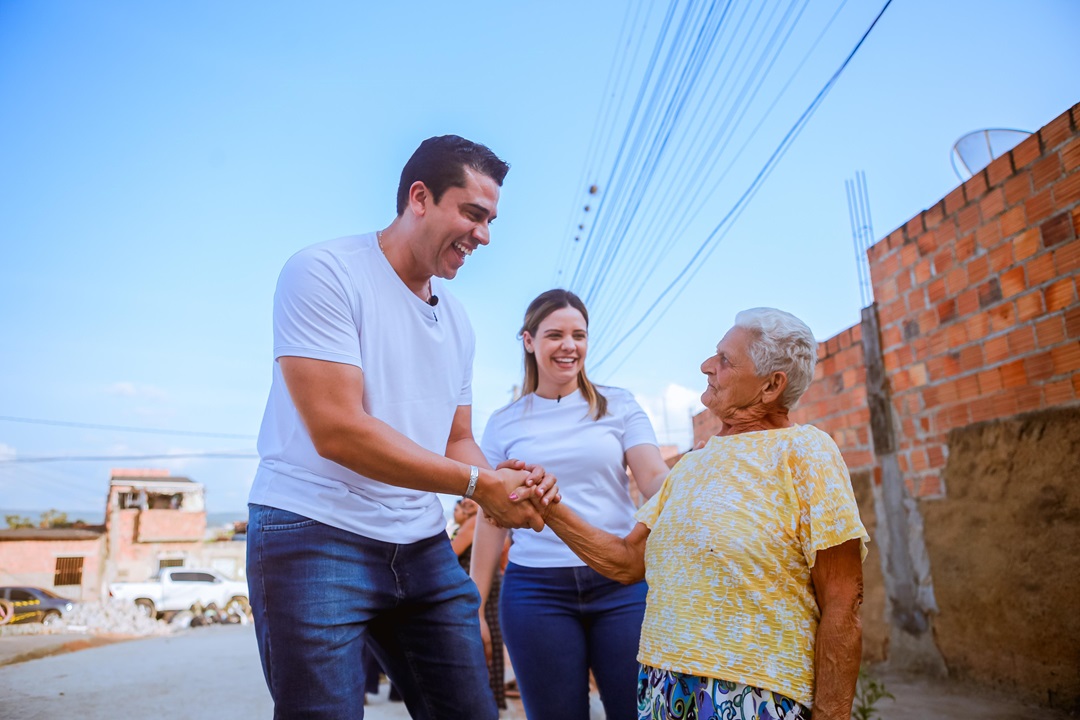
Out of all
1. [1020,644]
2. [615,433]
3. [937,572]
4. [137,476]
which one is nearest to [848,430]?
[937,572]

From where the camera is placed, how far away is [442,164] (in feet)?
6.51

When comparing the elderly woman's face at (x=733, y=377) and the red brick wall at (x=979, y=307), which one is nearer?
the elderly woman's face at (x=733, y=377)

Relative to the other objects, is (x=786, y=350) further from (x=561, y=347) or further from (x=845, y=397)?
(x=845, y=397)

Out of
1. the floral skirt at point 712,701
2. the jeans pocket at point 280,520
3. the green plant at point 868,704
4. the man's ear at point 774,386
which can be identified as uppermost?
the man's ear at point 774,386

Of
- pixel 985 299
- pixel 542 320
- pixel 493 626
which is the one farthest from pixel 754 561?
pixel 493 626

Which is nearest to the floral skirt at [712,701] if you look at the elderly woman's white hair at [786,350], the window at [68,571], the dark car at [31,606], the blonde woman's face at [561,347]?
the elderly woman's white hair at [786,350]

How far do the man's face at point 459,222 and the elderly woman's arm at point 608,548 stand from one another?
0.79m

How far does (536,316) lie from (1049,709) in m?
2.37

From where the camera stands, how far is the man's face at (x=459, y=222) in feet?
6.38

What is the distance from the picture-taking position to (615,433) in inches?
99.1

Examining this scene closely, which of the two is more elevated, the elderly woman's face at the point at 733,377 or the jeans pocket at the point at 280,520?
the elderly woman's face at the point at 733,377

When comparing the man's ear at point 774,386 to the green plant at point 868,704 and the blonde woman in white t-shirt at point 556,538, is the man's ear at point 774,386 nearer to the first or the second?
the blonde woman in white t-shirt at point 556,538

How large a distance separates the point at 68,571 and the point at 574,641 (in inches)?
1087

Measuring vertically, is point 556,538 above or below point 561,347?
below
